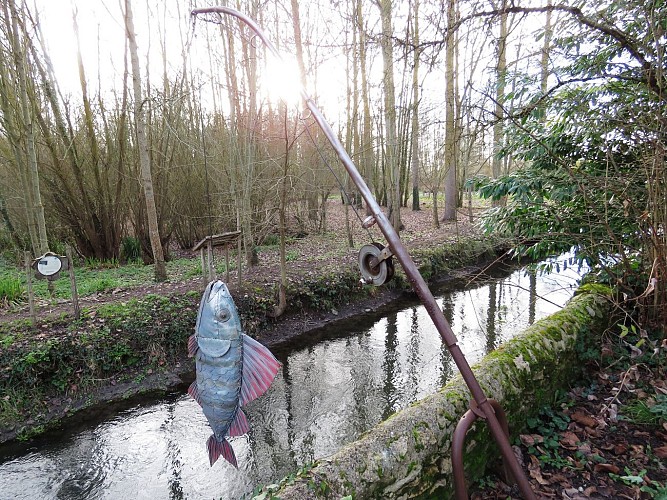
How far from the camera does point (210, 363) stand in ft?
5.66

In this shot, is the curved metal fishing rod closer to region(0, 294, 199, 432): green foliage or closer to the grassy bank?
the grassy bank

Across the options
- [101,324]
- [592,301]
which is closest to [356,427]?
[592,301]

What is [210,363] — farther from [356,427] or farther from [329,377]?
[329,377]

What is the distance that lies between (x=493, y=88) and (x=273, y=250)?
8.55 meters

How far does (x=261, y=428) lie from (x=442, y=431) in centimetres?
292

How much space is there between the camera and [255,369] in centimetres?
175

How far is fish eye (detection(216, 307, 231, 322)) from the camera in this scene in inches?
67.4

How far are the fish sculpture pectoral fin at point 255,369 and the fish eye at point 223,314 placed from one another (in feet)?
0.41

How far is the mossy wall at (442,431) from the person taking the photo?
6.31ft

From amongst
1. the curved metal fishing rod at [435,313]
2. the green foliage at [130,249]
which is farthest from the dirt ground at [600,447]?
the green foliage at [130,249]

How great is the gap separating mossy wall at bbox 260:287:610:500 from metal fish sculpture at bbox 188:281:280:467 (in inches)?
19.1

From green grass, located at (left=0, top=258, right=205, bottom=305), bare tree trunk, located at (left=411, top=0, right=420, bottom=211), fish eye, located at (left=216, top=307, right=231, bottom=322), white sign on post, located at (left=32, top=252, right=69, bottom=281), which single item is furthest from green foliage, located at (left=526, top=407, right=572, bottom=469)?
green grass, located at (left=0, top=258, right=205, bottom=305)

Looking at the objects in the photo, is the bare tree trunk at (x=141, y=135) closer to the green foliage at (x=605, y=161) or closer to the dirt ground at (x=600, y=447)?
the dirt ground at (x=600, y=447)

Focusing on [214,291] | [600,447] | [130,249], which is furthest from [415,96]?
[214,291]
